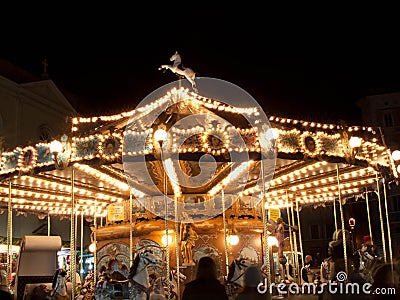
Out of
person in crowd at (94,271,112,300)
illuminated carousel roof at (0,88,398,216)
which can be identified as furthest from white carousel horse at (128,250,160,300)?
illuminated carousel roof at (0,88,398,216)

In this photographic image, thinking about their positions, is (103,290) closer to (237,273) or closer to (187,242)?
(237,273)

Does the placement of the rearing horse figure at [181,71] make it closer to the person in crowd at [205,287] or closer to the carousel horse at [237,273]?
the carousel horse at [237,273]

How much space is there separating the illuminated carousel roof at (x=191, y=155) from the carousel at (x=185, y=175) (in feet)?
0.09

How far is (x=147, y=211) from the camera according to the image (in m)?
16.2

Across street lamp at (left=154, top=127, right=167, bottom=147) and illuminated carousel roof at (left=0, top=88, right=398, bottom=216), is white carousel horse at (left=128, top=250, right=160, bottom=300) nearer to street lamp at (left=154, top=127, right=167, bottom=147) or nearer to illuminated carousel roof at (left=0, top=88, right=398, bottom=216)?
illuminated carousel roof at (left=0, top=88, right=398, bottom=216)

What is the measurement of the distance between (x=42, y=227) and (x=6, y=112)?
7.11 meters

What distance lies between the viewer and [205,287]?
4930 millimetres

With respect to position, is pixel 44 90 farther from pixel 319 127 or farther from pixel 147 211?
pixel 319 127

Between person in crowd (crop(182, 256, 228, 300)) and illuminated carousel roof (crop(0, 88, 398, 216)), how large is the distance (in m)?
6.13

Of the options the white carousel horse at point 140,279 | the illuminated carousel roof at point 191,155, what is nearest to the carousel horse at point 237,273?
the white carousel horse at point 140,279

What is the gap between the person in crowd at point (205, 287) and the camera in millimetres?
4887

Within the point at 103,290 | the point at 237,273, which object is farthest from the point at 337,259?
the point at 103,290

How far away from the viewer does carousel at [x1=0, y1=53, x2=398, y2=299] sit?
11.2m

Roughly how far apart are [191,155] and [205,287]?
21.0ft
